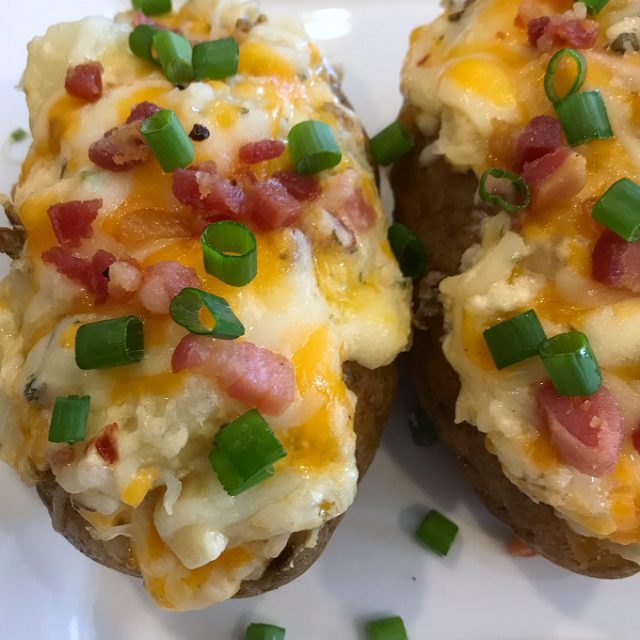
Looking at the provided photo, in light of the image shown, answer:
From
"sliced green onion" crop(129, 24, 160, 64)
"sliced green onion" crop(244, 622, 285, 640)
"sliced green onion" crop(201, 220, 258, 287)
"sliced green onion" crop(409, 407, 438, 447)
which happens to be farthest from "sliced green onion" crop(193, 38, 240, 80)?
"sliced green onion" crop(244, 622, 285, 640)

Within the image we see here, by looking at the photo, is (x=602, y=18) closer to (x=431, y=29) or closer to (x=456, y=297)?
(x=431, y=29)

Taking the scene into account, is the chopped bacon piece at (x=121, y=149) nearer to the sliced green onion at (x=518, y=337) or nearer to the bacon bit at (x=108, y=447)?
the bacon bit at (x=108, y=447)

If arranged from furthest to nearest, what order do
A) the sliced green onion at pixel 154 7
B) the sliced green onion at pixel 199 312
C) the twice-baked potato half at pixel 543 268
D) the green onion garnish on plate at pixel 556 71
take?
1. the sliced green onion at pixel 154 7
2. the green onion garnish on plate at pixel 556 71
3. the twice-baked potato half at pixel 543 268
4. the sliced green onion at pixel 199 312

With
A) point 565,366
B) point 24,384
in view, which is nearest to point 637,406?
point 565,366

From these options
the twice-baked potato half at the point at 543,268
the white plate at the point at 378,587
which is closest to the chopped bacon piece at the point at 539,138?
the twice-baked potato half at the point at 543,268

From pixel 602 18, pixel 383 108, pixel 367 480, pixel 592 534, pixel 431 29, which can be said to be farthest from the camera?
pixel 383 108

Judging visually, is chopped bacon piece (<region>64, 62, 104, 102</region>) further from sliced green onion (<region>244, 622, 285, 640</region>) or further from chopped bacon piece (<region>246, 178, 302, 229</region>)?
sliced green onion (<region>244, 622, 285, 640</region>)

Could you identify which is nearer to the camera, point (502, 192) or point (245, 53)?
point (502, 192)
